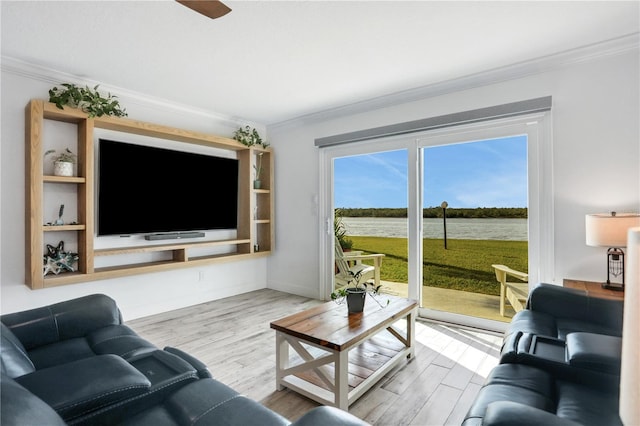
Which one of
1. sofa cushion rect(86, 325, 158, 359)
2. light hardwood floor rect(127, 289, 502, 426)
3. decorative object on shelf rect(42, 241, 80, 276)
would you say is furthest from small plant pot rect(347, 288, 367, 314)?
decorative object on shelf rect(42, 241, 80, 276)

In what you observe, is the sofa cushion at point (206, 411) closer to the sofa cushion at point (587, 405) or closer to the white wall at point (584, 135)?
the sofa cushion at point (587, 405)

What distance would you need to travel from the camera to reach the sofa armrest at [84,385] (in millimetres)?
987

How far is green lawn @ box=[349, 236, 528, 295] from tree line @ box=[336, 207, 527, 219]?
253 millimetres

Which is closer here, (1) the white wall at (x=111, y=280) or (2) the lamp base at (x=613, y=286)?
(2) the lamp base at (x=613, y=286)

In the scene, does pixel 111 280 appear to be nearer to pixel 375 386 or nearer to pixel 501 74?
pixel 375 386

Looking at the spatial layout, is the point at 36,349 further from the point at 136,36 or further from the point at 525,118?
the point at 525,118

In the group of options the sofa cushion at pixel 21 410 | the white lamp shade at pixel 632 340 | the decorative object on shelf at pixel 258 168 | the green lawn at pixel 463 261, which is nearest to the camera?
the white lamp shade at pixel 632 340

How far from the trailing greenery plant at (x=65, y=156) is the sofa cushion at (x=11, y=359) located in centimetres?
211

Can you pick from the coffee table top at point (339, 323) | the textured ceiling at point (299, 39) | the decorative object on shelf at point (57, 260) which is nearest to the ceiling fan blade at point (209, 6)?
the textured ceiling at point (299, 39)

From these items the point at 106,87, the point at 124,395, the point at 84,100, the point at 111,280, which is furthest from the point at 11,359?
the point at 106,87

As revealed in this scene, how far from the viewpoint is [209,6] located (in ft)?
5.41

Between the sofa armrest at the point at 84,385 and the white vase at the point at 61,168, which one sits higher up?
the white vase at the point at 61,168

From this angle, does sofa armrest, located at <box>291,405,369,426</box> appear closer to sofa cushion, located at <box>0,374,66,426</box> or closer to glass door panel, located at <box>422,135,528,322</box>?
sofa cushion, located at <box>0,374,66,426</box>

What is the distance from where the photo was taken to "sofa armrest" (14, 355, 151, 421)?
3.24 feet
